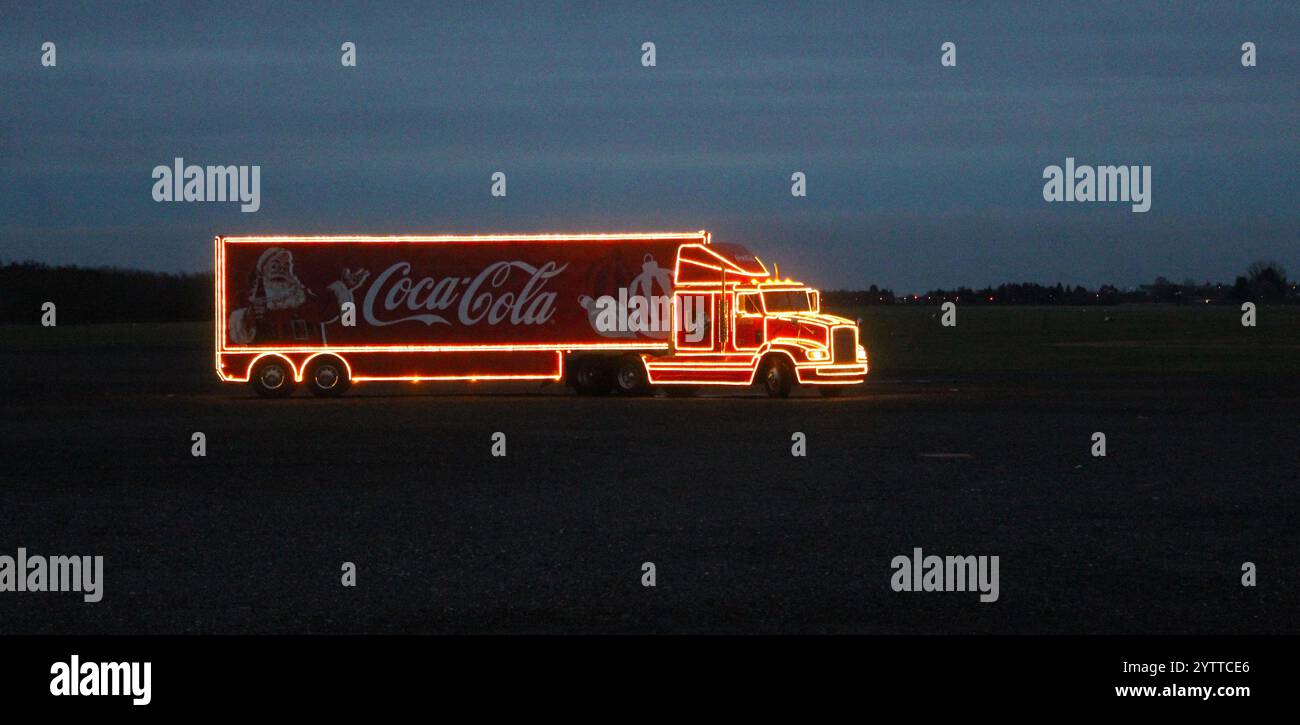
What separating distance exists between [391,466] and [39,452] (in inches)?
192

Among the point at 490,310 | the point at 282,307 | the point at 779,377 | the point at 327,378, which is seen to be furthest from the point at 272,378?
the point at 779,377

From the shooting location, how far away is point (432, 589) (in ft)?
36.7

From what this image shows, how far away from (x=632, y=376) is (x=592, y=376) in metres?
0.83

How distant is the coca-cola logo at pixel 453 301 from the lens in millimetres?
35625

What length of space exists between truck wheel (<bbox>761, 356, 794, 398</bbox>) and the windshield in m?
1.28

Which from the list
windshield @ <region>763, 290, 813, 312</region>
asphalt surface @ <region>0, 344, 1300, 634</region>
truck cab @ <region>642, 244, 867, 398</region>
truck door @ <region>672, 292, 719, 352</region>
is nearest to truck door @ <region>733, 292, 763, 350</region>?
truck cab @ <region>642, 244, 867, 398</region>

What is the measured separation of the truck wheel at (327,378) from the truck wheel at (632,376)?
541 centimetres

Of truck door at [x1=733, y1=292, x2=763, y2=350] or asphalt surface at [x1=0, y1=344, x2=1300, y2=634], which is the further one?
truck door at [x1=733, y1=292, x2=763, y2=350]

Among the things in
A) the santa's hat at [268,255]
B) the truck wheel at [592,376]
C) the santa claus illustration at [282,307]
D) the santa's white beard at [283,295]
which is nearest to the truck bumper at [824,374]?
the truck wheel at [592,376]

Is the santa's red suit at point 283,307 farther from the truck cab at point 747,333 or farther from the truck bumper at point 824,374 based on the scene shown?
the truck bumper at point 824,374

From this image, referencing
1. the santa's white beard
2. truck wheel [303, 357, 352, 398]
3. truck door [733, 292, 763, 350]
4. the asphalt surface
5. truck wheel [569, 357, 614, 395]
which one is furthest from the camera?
truck wheel [569, 357, 614, 395]

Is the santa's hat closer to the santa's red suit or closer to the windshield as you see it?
the santa's red suit

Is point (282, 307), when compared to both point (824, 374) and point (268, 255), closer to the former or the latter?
point (268, 255)

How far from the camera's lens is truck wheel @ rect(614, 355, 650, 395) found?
35.6 meters
